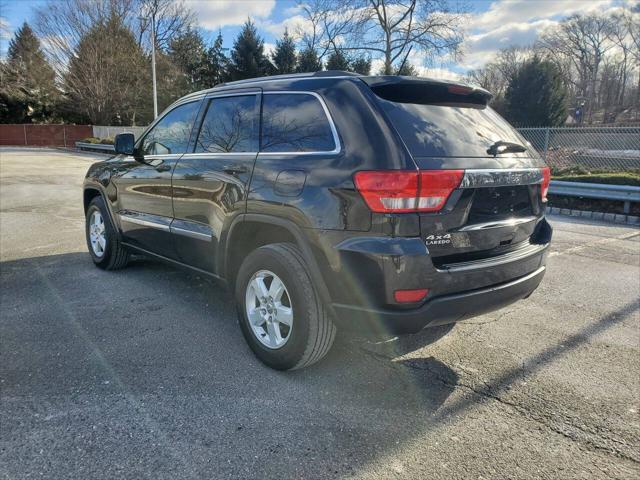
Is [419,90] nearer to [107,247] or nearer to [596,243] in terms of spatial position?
[107,247]

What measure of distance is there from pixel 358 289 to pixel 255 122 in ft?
4.98

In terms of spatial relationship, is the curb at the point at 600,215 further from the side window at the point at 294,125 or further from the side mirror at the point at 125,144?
the side mirror at the point at 125,144

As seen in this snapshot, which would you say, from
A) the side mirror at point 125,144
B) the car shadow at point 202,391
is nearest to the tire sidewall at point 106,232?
the side mirror at point 125,144

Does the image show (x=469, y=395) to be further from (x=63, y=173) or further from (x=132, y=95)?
(x=132, y=95)

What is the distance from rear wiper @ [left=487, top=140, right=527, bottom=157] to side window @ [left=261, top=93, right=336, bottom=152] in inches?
39.3

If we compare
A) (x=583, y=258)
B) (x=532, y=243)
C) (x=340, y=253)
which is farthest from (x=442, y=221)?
(x=583, y=258)

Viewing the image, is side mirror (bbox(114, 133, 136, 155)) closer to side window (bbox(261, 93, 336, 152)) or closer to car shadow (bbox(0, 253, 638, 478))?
car shadow (bbox(0, 253, 638, 478))

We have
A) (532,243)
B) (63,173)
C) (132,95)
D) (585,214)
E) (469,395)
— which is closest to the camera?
(469,395)

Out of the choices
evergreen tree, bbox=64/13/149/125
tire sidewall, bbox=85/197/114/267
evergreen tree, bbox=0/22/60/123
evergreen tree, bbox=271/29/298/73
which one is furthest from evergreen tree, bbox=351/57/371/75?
tire sidewall, bbox=85/197/114/267

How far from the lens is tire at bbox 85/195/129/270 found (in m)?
5.23

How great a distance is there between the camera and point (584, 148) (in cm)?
1325

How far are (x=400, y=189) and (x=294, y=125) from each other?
0.96 meters

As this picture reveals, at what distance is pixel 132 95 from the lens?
130 ft

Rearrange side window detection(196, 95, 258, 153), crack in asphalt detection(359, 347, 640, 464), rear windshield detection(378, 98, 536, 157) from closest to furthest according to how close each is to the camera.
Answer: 1. crack in asphalt detection(359, 347, 640, 464)
2. rear windshield detection(378, 98, 536, 157)
3. side window detection(196, 95, 258, 153)
